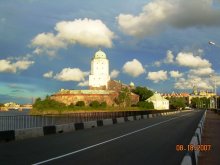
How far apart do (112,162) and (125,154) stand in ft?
8.21

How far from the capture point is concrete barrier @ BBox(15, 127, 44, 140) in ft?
79.3

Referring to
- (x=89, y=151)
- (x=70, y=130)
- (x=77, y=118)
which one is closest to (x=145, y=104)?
(x=77, y=118)

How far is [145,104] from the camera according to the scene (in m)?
190

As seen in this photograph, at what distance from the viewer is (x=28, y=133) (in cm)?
2556

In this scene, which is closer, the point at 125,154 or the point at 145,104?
the point at 125,154

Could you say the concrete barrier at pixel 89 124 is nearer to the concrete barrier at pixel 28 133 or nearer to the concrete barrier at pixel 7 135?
the concrete barrier at pixel 28 133

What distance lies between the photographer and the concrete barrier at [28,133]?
2416 centimetres

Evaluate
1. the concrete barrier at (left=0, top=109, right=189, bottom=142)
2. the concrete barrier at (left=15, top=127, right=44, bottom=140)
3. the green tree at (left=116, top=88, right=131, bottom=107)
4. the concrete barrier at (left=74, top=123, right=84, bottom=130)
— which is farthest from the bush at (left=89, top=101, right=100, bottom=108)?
the concrete barrier at (left=15, top=127, right=44, bottom=140)

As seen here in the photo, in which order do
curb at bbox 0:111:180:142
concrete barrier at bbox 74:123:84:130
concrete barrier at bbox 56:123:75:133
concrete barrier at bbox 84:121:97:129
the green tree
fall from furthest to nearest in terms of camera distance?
the green tree
concrete barrier at bbox 84:121:97:129
concrete barrier at bbox 74:123:84:130
concrete barrier at bbox 56:123:75:133
curb at bbox 0:111:180:142

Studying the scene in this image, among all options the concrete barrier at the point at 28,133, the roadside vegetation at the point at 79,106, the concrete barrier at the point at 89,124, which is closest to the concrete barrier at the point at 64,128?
the concrete barrier at the point at 28,133

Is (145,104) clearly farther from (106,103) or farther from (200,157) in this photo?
(200,157)

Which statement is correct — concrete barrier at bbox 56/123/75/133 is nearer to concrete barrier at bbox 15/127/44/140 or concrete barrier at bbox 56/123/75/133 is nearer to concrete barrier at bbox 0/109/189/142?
concrete barrier at bbox 0/109/189/142

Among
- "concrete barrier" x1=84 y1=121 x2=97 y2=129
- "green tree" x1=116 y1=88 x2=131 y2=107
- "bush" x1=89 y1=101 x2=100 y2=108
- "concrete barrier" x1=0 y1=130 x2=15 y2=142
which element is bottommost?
"concrete barrier" x1=84 y1=121 x2=97 y2=129

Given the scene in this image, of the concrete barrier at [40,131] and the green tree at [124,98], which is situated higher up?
the green tree at [124,98]
